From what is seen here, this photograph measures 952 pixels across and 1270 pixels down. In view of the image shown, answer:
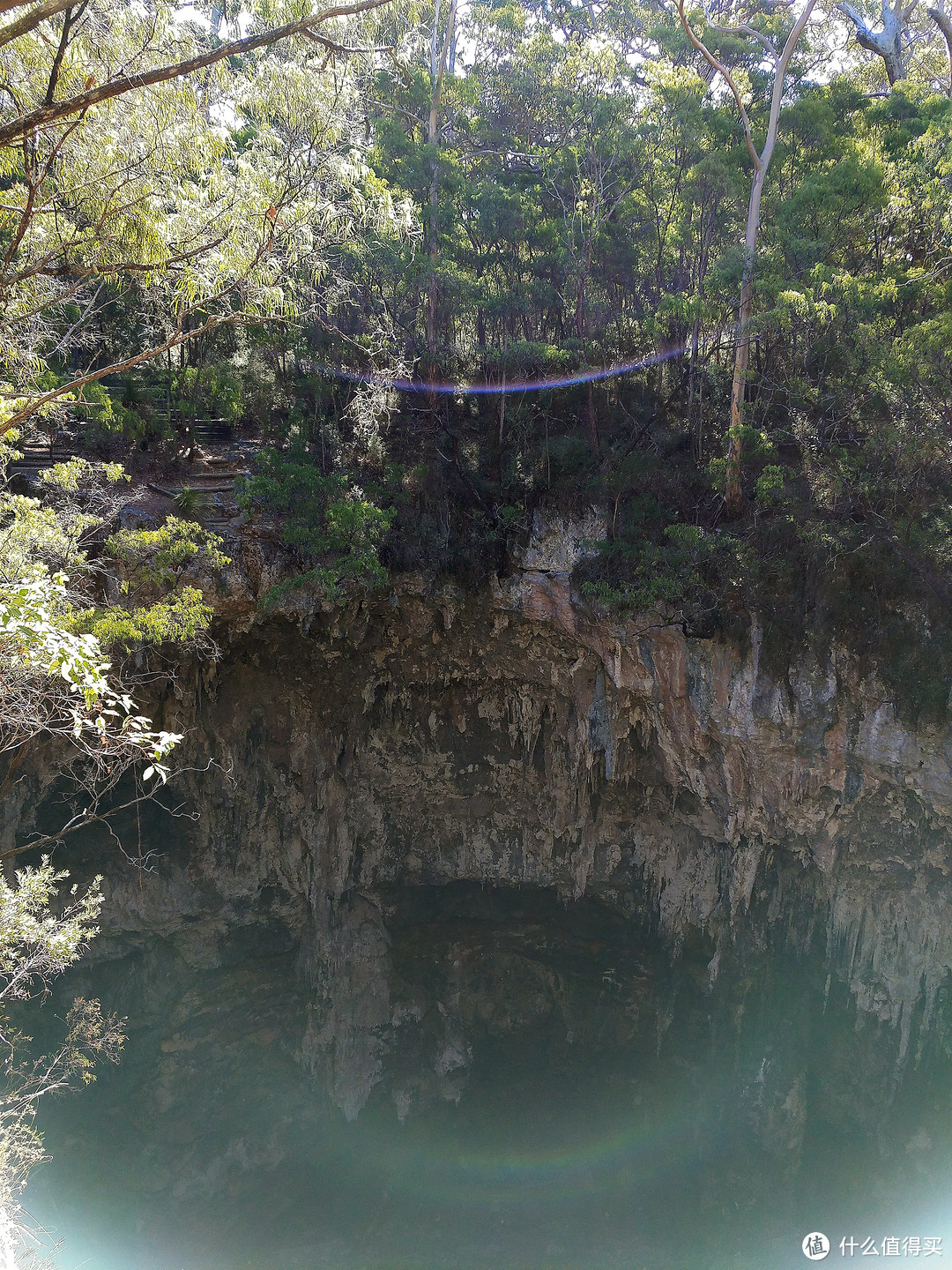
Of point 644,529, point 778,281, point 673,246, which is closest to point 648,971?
point 644,529

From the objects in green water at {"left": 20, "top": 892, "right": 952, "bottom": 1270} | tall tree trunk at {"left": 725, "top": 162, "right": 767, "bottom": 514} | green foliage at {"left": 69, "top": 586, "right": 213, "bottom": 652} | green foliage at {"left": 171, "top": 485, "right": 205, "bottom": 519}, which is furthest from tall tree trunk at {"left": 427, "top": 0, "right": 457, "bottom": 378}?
green water at {"left": 20, "top": 892, "right": 952, "bottom": 1270}

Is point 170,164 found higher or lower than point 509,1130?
higher

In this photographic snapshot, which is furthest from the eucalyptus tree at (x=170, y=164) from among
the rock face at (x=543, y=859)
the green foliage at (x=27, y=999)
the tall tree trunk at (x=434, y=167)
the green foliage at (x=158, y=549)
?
the rock face at (x=543, y=859)

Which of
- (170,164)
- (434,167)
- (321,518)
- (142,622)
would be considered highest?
(434,167)

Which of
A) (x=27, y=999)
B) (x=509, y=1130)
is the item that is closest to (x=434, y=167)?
(x=27, y=999)

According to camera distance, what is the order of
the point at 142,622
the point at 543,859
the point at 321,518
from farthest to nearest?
the point at 543,859 < the point at 321,518 < the point at 142,622

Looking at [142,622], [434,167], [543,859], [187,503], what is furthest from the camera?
[543,859]

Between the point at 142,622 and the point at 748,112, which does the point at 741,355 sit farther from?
the point at 142,622

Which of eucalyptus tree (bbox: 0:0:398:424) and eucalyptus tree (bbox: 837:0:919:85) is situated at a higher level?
eucalyptus tree (bbox: 837:0:919:85)

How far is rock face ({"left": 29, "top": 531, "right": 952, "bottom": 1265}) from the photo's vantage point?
40.1ft

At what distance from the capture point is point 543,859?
16.0 metres

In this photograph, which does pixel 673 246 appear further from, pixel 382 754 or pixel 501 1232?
pixel 501 1232

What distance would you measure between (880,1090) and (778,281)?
12.2 metres

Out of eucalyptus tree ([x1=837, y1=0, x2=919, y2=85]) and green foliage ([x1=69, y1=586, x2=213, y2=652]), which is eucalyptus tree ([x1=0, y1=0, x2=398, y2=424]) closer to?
green foliage ([x1=69, y1=586, x2=213, y2=652])
